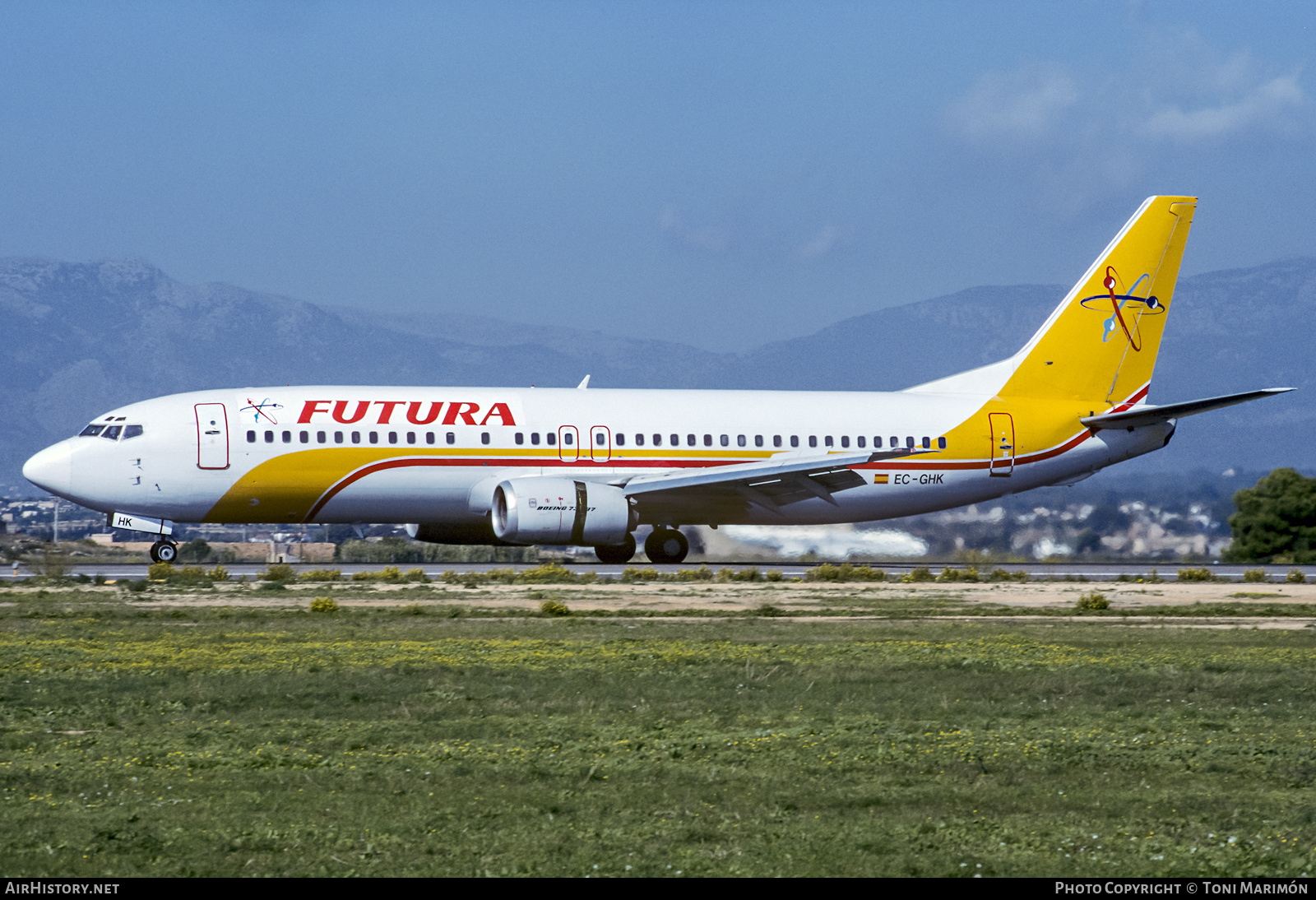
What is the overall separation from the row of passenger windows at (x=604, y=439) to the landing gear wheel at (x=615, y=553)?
3.60 metres

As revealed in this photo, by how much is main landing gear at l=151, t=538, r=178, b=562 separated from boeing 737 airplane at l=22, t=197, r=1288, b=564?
0.38 feet

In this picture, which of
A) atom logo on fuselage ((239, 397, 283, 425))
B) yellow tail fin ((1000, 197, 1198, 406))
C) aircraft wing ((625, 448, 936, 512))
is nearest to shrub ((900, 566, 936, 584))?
aircraft wing ((625, 448, 936, 512))

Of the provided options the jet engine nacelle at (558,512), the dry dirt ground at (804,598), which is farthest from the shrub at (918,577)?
the jet engine nacelle at (558,512)

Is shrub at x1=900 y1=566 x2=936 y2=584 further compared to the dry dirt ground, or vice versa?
shrub at x1=900 y1=566 x2=936 y2=584

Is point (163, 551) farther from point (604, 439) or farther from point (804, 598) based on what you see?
point (804, 598)

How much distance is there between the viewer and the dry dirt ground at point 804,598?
24303 mm

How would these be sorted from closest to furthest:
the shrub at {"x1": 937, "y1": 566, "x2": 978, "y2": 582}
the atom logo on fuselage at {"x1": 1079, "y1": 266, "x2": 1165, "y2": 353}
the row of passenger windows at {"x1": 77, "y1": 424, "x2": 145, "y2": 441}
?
1. the row of passenger windows at {"x1": 77, "y1": 424, "x2": 145, "y2": 441}
2. the shrub at {"x1": 937, "y1": 566, "x2": 978, "y2": 582}
3. the atom logo on fuselage at {"x1": 1079, "y1": 266, "x2": 1165, "y2": 353}

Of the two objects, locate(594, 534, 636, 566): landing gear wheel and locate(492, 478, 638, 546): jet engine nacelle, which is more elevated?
locate(492, 478, 638, 546): jet engine nacelle

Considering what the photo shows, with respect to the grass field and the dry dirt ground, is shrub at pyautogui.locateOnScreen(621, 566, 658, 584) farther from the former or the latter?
the grass field

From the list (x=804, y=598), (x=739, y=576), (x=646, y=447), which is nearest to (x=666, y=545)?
(x=646, y=447)

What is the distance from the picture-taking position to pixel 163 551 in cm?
3294

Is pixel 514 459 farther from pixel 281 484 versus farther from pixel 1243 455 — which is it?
pixel 1243 455

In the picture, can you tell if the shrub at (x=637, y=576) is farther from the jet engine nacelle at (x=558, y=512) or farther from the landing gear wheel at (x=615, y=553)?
the landing gear wheel at (x=615, y=553)

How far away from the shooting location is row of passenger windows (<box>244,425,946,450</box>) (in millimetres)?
31891
